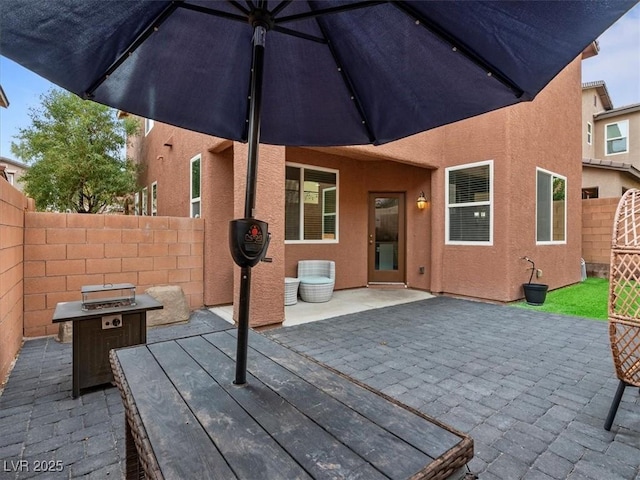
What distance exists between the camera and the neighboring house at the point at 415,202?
5531mm

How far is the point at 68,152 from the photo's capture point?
8703 millimetres

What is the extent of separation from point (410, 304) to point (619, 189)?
10.2 metres

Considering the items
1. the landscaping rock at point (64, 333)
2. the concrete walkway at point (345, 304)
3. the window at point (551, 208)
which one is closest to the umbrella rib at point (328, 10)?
the concrete walkway at point (345, 304)

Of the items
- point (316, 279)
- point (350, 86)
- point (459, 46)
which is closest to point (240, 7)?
point (350, 86)

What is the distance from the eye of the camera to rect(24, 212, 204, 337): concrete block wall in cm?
395

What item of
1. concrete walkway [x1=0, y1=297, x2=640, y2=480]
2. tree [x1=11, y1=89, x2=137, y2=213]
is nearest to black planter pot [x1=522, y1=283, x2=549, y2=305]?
concrete walkway [x1=0, y1=297, x2=640, y2=480]

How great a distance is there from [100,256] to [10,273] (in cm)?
124

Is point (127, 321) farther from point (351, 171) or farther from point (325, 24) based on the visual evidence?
point (351, 171)

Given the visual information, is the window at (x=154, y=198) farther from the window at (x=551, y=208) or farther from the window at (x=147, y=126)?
the window at (x=551, y=208)

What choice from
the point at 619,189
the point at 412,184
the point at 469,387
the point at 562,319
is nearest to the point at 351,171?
the point at 412,184

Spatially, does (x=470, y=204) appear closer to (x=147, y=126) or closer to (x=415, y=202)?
(x=415, y=202)

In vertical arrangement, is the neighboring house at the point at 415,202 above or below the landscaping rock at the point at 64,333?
above

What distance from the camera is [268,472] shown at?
85 cm

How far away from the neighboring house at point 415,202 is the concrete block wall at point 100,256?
1.18 feet
